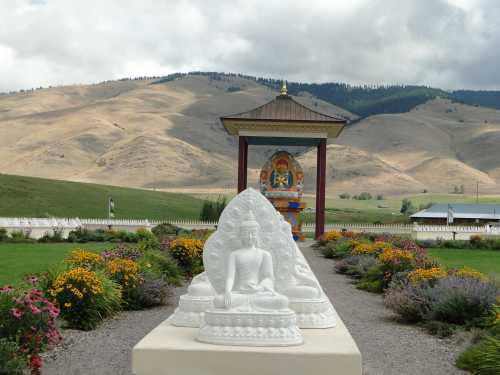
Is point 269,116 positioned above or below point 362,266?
above

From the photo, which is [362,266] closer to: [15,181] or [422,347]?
[422,347]

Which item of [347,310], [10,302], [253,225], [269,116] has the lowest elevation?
[347,310]

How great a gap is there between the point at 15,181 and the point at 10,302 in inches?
2770

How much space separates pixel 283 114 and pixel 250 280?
90.3ft

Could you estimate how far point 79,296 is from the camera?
12531 millimetres

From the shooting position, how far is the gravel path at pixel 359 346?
32.1 feet

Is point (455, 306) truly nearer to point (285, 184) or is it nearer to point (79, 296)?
point (79, 296)

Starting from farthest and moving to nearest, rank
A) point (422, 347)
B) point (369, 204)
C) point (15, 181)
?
1. point (369, 204)
2. point (15, 181)
3. point (422, 347)

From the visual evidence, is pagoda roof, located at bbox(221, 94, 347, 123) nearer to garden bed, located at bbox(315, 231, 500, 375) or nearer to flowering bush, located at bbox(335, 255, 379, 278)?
flowering bush, located at bbox(335, 255, 379, 278)

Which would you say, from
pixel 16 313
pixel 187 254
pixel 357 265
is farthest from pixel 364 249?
pixel 16 313

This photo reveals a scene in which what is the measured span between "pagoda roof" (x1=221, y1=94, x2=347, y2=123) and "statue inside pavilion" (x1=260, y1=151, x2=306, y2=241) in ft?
7.99

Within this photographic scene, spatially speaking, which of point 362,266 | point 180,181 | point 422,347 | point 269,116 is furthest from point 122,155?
point 422,347

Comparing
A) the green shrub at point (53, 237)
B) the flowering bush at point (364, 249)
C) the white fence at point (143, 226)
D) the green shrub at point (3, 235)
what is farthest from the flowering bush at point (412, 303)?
the white fence at point (143, 226)

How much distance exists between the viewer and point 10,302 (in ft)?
30.2
